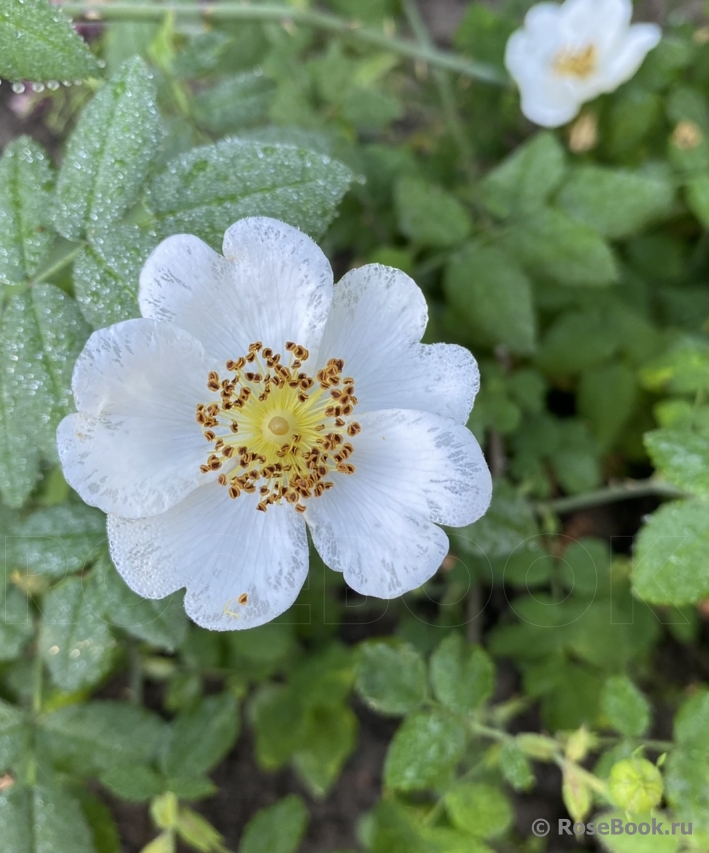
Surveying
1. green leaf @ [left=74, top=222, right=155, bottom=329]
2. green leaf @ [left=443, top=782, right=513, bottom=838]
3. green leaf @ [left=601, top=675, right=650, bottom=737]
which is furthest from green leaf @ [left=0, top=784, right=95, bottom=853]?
green leaf @ [left=601, top=675, right=650, bottom=737]

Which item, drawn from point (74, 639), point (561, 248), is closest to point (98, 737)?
point (74, 639)

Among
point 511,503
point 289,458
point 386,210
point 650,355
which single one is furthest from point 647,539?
point 386,210

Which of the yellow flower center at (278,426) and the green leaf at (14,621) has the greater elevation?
the yellow flower center at (278,426)

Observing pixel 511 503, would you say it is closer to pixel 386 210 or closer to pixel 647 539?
pixel 647 539

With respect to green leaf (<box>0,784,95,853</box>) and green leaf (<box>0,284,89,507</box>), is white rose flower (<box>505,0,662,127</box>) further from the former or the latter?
green leaf (<box>0,784,95,853</box>)

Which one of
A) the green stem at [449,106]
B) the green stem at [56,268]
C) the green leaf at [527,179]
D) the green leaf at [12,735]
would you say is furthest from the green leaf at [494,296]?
the green leaf at [12,735]

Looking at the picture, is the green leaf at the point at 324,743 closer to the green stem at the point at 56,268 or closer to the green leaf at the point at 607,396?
the green leaf at the point at 607,396

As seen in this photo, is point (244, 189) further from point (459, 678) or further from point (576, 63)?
point (576, 63)
